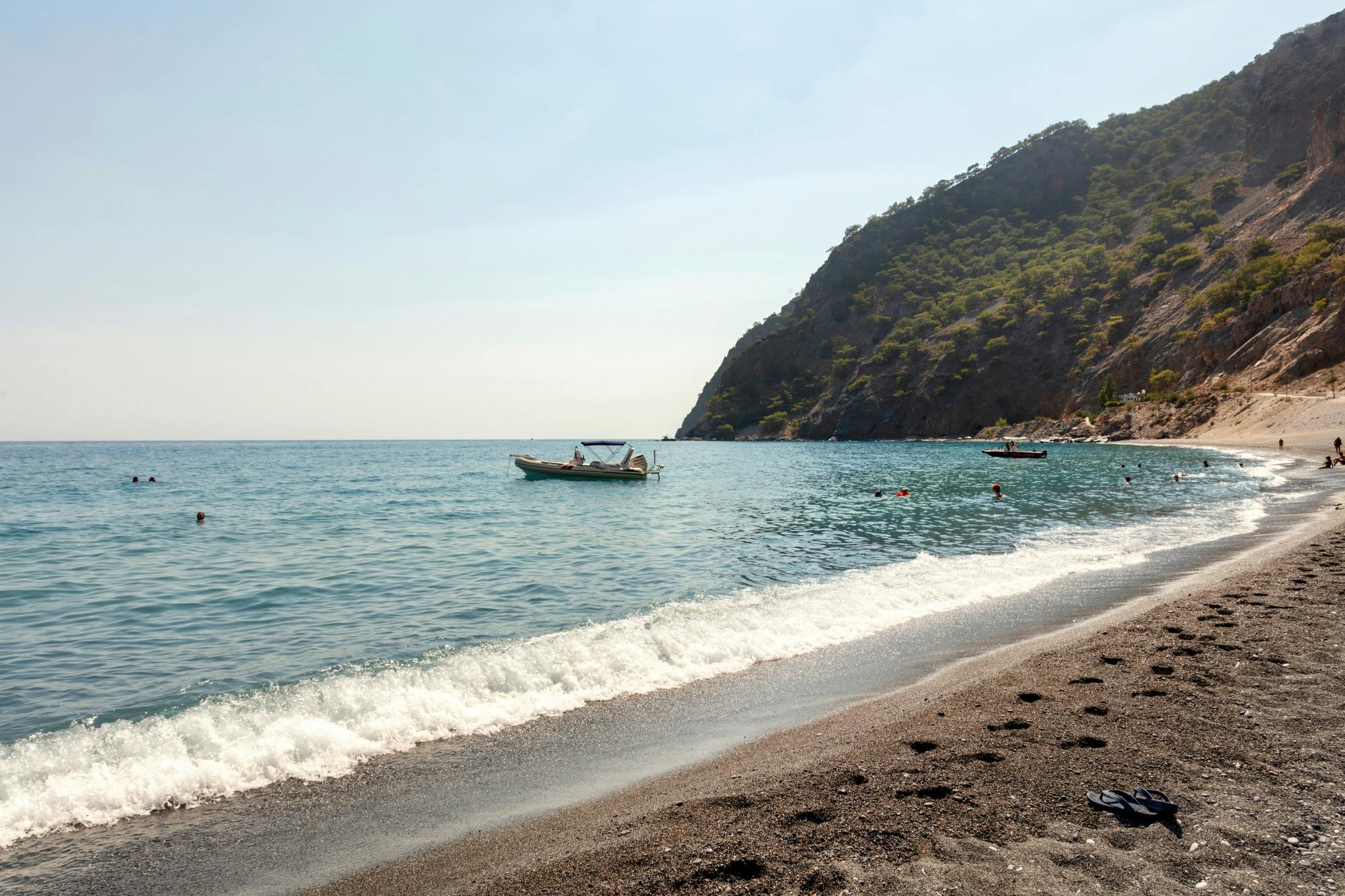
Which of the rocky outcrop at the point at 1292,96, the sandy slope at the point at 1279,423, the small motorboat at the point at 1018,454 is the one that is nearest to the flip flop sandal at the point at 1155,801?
the sandy slope at the point at 1279,423

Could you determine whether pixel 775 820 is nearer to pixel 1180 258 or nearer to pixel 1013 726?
pixel 1013 726

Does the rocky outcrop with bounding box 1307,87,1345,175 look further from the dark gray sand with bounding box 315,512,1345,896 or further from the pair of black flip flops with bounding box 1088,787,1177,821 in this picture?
the pair of black flip flops with bounding box 1088,787,1177,821

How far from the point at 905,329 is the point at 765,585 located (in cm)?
14102

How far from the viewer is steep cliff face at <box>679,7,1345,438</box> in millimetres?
85250

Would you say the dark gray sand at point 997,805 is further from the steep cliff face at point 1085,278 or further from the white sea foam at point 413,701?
the steep cliff face at point 1085,278

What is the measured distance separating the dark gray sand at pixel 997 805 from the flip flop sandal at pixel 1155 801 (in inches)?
3.4

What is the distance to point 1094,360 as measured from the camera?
107m

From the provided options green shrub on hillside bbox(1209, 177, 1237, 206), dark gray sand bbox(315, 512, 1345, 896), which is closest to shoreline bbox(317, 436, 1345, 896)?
dark gray sand bbox(315, 512, 1345, 896)

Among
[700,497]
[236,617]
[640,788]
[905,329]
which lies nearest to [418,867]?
[640,788]

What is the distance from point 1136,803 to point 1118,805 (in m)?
0.12

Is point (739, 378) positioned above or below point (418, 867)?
above

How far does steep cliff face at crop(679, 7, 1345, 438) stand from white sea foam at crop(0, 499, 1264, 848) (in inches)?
3091

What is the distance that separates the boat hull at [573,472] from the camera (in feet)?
172

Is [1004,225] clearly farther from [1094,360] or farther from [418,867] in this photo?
[418,867]
